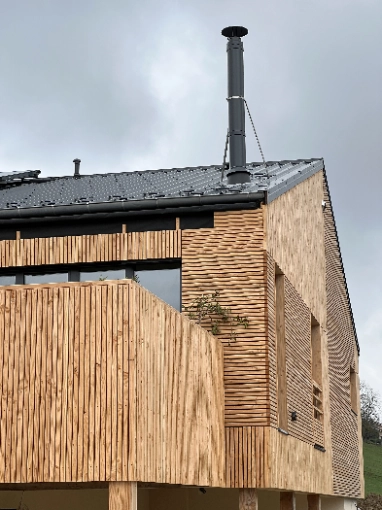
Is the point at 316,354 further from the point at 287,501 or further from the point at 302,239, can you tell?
the point at 287,501

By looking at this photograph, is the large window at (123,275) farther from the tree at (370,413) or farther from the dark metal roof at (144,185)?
the tree at (370,413)

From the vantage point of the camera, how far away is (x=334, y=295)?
78.3 feet

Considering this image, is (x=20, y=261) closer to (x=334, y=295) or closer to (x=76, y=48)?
(x=76, y=48)

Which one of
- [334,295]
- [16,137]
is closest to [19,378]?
[334,295]

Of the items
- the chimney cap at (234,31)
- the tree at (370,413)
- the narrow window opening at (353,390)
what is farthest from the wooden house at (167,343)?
the tree at (370,413)

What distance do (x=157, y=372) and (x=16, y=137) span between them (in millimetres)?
39318

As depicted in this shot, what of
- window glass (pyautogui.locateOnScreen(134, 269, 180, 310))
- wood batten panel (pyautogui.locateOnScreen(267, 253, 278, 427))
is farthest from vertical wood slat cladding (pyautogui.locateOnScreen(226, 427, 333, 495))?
window glass (pyautogui.locateOnScreen(134, 269, 180, 310))

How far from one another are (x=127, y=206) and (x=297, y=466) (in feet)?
17.0

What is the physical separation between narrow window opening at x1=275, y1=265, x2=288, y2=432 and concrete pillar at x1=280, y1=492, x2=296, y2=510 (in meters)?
2.10

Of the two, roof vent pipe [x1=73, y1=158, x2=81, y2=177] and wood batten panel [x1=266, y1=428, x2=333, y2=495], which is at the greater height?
roof vent pipe [x1=73, y1=158, x2=81, y2=177]

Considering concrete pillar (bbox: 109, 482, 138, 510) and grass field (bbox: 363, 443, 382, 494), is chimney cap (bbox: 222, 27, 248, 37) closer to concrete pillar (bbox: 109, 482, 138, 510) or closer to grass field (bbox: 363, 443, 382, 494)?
concrete pillar (bbox: 109, 482, 138, 510)

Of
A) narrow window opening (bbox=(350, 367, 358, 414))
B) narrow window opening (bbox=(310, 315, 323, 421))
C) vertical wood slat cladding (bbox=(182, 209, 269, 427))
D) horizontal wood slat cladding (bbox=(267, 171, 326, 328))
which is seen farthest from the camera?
narrow window opening (bbox=(350, 367, 358, 414))

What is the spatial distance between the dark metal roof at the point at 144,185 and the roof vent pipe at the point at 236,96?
1.68ft

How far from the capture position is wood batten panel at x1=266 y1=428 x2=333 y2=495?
1451 centimetres
